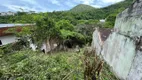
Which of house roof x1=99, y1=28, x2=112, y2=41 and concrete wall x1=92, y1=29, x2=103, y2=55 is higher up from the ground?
house roof x1=99, y1=28, x2=112, y2=41

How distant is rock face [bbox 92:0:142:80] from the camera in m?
6.04

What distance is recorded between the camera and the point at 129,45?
6.96 metres

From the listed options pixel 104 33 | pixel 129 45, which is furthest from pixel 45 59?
pixel 104 33

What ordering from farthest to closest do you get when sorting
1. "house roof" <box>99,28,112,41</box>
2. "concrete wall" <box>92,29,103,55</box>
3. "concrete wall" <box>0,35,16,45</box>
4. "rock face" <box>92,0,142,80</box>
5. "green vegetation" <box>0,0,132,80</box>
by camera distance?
"concrete wall" <box>0,35,16,45</box>, "house roof" <box>99,28,112,41</box>, "concrete wall" <box>92,29,103,55</box>, "rock face" <box>92,0,142,80</box>, "green vegetation" <box>0,0,132,80</box>

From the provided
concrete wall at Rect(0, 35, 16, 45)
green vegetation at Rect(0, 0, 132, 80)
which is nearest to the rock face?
green vegetation at Rect(0, 0, 132, 80)

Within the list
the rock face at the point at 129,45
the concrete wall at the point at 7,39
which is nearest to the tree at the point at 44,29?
the concrete wall at the point at 7,39

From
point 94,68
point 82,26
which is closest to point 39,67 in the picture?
point 94,68

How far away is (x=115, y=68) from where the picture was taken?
8.38 meters

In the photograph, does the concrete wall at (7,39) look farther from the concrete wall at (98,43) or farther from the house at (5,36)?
the concrete wall at (98,43)

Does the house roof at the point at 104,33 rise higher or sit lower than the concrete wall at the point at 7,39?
higher

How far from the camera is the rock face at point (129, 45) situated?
6043mm

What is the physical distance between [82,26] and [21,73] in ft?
71.0

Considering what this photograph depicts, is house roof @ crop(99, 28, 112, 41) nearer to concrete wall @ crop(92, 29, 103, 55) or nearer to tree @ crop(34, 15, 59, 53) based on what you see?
concrete wall @ crop(92, 29, 103, 55)

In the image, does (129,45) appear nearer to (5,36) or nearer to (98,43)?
(98,43)
